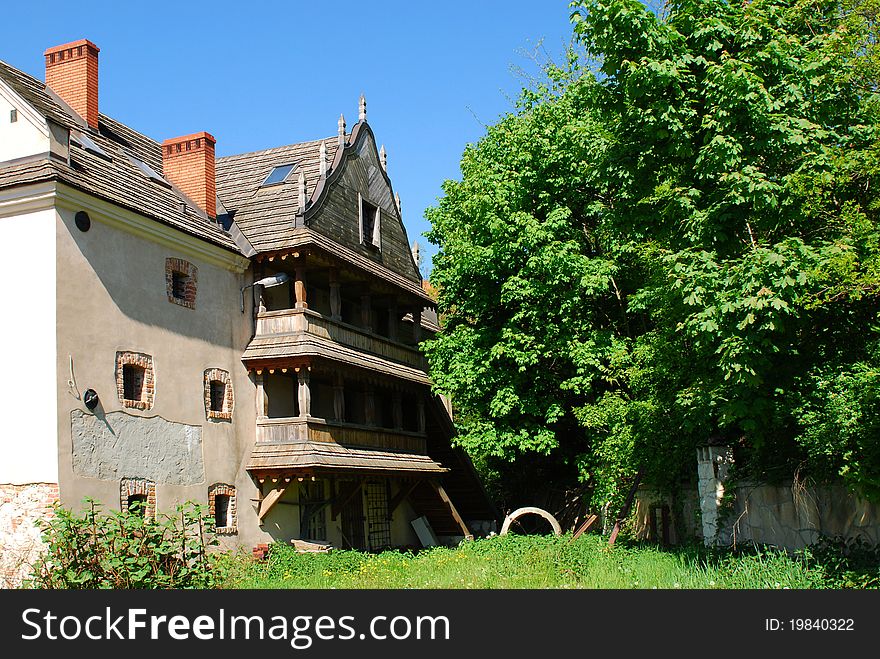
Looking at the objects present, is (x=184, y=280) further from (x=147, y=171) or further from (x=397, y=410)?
(x=397, y=410)

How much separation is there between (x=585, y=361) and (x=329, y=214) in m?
8.16

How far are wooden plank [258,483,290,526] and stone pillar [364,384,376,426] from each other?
4.35 m

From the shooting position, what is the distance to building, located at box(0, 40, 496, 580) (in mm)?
16656

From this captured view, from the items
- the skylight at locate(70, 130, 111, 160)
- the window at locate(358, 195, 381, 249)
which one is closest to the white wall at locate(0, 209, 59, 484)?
the skylight at locate(70, 130, 111, 160)

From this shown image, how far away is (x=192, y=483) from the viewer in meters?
19.6

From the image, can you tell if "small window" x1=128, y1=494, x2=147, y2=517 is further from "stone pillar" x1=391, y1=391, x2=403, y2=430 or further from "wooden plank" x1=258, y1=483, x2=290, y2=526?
"stone pillar" x1=391, y1=391, x2=403, y2=430

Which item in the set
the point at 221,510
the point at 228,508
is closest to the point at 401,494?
the point at 228,508

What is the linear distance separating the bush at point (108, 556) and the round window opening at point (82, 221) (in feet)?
17.6

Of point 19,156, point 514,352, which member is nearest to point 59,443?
point 19,156

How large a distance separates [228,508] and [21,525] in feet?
17.9

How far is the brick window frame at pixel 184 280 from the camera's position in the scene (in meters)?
19.9

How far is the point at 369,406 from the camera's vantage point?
84.8ft

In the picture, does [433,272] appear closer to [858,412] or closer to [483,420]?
[483,420]
